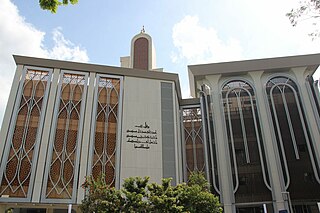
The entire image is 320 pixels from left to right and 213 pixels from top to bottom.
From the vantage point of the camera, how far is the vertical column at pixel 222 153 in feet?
75.6

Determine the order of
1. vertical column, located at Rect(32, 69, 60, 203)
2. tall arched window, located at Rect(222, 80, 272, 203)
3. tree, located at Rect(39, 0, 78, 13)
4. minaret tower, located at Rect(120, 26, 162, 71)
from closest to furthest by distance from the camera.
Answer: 1. tree, located at Rect(39, 0, 78, 13)
2. vertical column, located at Rect(32, 69, 60, 203)
3. tall arched window, located at Rect(222, 80, 272, 203)
4. minaret tower, located at Rect(120, 26, 162, 71)

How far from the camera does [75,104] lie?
75.6ft

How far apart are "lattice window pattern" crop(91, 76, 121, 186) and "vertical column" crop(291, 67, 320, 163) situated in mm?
18168

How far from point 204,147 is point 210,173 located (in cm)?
250

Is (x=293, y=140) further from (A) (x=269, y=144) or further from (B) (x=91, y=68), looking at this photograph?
(B) (x=91, y=68)

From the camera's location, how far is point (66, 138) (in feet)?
71.1

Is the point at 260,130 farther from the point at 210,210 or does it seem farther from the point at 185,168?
the point at 210,210

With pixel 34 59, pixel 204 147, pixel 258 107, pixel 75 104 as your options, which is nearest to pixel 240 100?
pixel 258 107

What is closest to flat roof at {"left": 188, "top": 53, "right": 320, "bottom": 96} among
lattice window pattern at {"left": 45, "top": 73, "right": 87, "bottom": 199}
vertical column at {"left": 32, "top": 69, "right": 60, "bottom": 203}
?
lattice window pattern at {"left": 45, "top": 73, "right": 87, "bottom": 199}

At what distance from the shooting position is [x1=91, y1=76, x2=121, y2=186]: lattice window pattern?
2120 cm

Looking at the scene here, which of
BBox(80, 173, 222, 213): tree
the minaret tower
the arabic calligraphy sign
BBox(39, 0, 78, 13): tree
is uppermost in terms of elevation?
the minaret tower

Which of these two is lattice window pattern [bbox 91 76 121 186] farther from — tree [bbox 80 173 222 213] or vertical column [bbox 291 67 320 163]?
vertical column [bbox 291 67 320 163]

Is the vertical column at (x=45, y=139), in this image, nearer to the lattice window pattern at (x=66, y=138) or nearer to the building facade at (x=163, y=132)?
the building facade at (x=163, y=132)

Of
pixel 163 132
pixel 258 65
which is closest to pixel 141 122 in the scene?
pixel 163 132
